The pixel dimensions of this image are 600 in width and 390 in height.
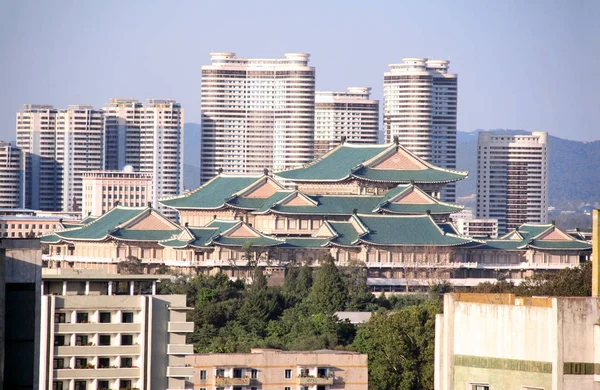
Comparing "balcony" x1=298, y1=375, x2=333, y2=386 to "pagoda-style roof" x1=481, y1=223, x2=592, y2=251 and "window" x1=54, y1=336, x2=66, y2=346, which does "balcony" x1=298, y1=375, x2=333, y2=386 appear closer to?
"window" x1=54, y1=336, x2=66, y2=346

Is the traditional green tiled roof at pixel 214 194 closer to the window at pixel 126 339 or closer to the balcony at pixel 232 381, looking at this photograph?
the balcony at pixel 232 381

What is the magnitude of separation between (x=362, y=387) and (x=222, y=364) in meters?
5.50

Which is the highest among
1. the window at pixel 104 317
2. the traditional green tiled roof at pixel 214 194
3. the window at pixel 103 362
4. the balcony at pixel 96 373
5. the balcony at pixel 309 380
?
the traditional green tiled roof at pixel 214 194

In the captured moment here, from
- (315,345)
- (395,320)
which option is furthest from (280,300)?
(395,320)

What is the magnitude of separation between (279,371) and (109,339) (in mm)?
15293

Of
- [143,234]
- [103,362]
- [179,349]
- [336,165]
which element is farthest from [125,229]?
[179,349]

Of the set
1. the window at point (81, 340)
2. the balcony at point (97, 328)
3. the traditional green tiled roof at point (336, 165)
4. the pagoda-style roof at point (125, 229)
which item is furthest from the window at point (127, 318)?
the traditional green tiled roof at point (336, 165)

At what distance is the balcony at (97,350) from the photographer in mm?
52875

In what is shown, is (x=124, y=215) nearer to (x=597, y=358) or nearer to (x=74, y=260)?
(x=74, y=260)

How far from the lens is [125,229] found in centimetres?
12900

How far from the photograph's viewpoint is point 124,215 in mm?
133000

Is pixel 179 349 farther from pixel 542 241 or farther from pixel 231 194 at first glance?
pixel 231 194

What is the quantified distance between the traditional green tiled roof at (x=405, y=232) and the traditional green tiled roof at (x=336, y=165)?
4892mm

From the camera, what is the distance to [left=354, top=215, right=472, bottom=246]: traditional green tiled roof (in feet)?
410
